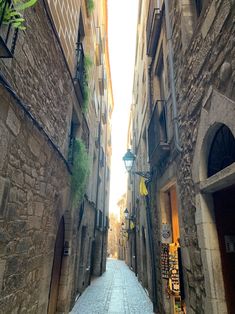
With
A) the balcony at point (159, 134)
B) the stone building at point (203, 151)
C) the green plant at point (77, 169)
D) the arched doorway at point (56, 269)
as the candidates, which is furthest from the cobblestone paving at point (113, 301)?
the balcony at point (159, 134)

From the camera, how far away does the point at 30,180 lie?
3.13m

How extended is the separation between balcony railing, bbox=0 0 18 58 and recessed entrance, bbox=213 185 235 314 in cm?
282

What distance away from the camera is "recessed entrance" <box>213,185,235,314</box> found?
2520 mm

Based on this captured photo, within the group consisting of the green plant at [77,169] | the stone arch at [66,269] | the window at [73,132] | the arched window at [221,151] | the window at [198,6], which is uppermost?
the window at [198,6]

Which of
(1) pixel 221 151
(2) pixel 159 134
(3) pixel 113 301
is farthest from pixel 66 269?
(1) pixel 221 151

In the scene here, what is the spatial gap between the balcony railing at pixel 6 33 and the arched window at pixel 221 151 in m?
2.36

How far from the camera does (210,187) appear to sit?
2.71m

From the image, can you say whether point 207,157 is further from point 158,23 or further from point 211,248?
point 158,23

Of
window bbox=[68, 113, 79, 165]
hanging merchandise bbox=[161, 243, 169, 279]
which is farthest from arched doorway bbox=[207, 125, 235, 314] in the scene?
Answer: window bbox=[68, 113, 79, 165]

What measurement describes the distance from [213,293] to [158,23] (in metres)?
5.75

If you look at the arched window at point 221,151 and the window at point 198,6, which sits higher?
the window at point 198,6

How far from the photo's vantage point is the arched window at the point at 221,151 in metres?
2.48

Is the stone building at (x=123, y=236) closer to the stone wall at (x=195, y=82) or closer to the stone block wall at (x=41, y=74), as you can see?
the stone block wall at (x=41, y=74)

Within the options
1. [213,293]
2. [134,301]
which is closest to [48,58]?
[213,293]
